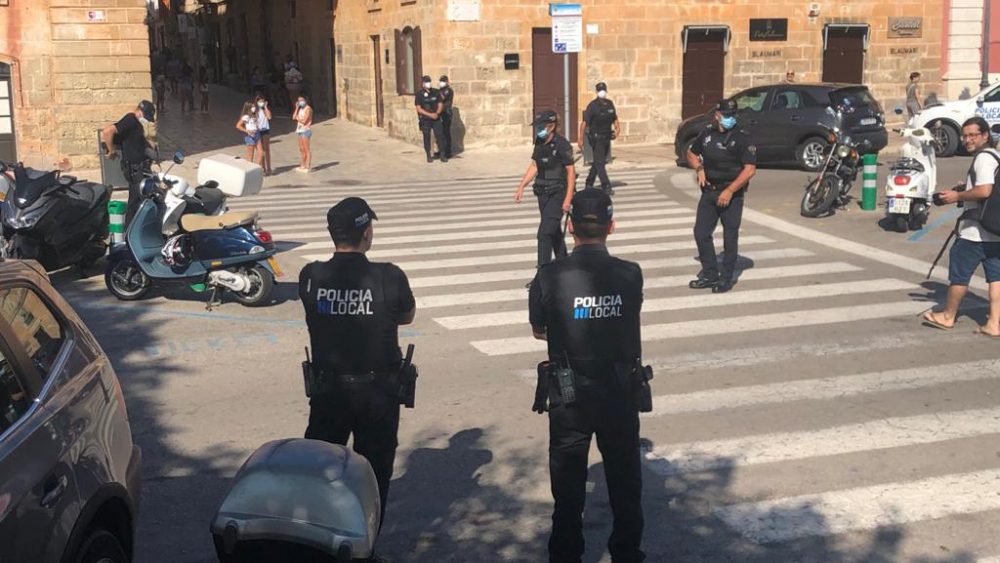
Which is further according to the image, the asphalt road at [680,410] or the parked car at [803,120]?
the parked car at [803,120]

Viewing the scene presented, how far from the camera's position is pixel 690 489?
6.37 metres

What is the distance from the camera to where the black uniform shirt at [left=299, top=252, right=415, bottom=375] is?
201 inches

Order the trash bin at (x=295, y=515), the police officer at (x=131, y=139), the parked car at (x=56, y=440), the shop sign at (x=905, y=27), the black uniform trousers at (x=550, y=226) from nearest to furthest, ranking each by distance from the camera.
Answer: the parked car at (x=56, y=440) → the trash bin at (x=295, y=515) → the black uniform trousers at (x=550, y=226) → the police officer at (x=131, y=139) → the shop sign at (x=905, y=27)

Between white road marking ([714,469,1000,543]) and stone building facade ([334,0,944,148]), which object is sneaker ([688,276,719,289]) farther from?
stone building facade ([334,0,944,148])

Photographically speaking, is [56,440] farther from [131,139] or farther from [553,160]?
[131,139]

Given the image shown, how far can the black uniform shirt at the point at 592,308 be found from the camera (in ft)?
16.3

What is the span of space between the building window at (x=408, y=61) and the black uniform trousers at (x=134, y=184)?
13.9m

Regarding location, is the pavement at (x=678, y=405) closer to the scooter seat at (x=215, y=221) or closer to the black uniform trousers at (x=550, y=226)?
the black uniform trousers at (x=550, y=226)

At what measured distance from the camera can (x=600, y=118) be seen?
68.5 feet

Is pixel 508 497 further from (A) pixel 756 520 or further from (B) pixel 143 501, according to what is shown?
(B) pixel 143 501

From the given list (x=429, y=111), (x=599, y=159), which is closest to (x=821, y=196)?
(x=599, y=159)

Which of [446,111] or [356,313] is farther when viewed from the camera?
[446,111]

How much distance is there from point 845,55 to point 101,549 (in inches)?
1148

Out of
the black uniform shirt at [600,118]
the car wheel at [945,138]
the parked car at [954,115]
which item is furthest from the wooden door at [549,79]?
the car wheel at [945,138]
